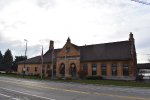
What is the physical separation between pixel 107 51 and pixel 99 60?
313 cm

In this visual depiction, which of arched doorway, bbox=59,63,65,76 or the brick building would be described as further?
arched doorway, bbox=59,63,65,76

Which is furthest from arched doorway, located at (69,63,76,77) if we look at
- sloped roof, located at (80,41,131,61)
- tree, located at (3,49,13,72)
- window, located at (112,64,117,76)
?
tree, located at (3,49,13,72)

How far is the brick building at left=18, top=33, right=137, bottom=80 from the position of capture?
46897mm

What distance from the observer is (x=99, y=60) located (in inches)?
1999

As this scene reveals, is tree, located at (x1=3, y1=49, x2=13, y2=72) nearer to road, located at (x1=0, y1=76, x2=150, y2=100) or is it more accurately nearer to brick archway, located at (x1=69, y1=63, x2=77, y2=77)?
brick archway, located at (x1=69, y1=63, x2=77, y2=77)

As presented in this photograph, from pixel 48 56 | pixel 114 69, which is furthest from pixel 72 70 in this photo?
pixel 48 56

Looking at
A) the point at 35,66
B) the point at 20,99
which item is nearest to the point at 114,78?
the point at 35,66

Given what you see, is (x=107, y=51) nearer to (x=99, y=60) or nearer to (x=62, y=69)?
(x=99, y=60)

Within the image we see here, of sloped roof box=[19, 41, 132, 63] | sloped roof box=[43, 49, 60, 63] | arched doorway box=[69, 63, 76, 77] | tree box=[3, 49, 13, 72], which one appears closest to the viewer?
sloped roof box=[19, 41, 132, 63]

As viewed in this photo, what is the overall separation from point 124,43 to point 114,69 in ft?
22.4

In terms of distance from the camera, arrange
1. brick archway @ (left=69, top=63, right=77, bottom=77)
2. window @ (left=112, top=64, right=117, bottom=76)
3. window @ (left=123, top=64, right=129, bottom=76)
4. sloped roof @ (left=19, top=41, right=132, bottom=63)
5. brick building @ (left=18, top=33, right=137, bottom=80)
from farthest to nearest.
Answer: brick archway @ (left=69, top=63, right=77, bottom=77), sloped roof @ (left=19, top=41, right=132, bottom=63), window @ (left=112, top=64, right=117, bottom=76), brick building @ (left=18, top=33, right=137, bottom=80), window @ (left=123, top=64, right=129, bottom=76)

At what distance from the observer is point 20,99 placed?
1535 centimetres

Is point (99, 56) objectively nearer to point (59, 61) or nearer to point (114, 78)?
point (114, 78)

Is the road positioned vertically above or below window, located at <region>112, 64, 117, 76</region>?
below
